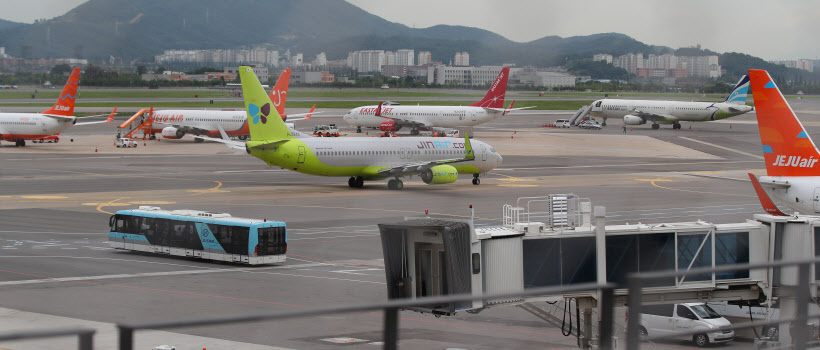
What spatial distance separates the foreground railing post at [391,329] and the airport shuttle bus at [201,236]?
101 ft

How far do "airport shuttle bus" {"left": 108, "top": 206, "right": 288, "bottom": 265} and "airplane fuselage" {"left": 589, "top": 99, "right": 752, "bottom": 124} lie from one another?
320ft

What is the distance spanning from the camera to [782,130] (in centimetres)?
3162

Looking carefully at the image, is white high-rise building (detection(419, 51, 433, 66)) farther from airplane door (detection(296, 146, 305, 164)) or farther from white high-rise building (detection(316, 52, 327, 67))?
airplane door (detection(296, 146, 305, 164))

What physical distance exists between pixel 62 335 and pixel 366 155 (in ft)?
196

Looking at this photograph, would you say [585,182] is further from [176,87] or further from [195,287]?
[176,87]

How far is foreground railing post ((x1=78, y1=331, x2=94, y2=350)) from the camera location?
571 cm

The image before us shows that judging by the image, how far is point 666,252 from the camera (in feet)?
80.0

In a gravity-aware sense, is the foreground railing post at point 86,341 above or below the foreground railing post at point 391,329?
above

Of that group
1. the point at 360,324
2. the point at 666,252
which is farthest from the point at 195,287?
the point at 360,324

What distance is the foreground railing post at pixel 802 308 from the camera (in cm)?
919

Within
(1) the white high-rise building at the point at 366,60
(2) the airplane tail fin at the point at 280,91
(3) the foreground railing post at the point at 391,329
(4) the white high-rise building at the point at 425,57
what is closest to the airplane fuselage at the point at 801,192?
(3) the foreground railing post at the point at 391,329

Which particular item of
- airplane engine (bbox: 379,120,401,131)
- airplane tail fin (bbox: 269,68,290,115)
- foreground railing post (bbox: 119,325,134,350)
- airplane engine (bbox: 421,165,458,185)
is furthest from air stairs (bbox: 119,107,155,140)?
foreground railing post (bbox: 119,325,134,350)

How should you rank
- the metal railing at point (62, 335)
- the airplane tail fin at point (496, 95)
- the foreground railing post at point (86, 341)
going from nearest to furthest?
the metal railing at point (62, 335)
the foreground railing post at point (86, 341)
the airplane tail fin at point (496, 95)

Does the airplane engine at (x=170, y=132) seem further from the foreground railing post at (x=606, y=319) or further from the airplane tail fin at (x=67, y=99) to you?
the foreground railing post at (x=606, y=319)
